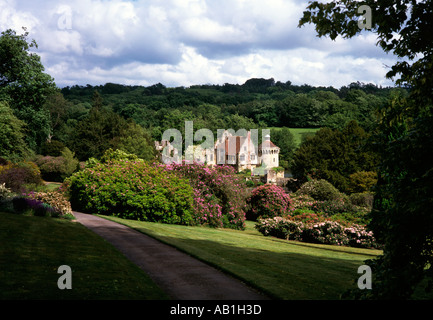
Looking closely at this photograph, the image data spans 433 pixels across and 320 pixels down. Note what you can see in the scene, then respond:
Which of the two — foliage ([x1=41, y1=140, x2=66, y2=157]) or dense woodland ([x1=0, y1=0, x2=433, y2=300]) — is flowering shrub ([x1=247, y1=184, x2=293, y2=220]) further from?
foliage ([x1=41, y1=140, x2=66, y2=157])

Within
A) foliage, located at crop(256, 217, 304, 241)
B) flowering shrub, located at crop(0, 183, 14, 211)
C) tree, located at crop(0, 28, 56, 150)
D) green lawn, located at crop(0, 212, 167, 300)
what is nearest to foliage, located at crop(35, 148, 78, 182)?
tree, located at crop(0, 28, 56, 150)

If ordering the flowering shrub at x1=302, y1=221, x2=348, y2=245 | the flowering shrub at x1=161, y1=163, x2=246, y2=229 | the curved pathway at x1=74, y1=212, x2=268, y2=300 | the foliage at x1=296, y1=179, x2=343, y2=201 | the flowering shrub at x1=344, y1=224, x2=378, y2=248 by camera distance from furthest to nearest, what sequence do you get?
the foliage at x1=296, y1=179, x2=343, y2=201, the flowering shrub at x1=161, y1=163, x2=246, y2=229, the flowering shrub at x1=302, y1=221, x2=348, y2=245, the flowering shrub at x1=344, y1=224, x2=378, y2=248, the curved pathway at x1=74, y1=212, x2=268, y2=300

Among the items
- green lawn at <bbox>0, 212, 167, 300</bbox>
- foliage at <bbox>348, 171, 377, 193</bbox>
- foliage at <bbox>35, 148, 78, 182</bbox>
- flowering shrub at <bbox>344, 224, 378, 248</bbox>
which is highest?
foliage at <bbox>35, 148, 78, 182</bbox>

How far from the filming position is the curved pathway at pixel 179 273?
7.81 meters

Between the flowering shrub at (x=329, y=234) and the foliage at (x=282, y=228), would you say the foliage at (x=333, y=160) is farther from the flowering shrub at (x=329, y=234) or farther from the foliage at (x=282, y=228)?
the flowering shrub at (x=329, y=234)

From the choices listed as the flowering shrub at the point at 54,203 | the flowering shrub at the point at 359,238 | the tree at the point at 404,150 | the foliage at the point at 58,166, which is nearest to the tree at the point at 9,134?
the flowering shrub at the point at 54,203

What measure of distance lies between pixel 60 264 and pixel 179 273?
2.88m

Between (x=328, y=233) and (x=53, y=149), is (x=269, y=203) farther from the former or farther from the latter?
(x=53, y=149)

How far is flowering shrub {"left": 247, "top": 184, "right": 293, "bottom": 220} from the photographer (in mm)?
32031

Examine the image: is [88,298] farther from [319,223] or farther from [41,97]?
[41,97]

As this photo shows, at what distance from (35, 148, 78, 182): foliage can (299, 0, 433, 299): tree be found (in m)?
53.4

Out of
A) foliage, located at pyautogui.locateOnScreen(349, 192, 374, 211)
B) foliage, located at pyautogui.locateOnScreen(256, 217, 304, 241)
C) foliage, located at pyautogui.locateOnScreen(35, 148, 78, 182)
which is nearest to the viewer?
foliage, located at pyautogui.locateOnScreen(256, 217, 304, 241)

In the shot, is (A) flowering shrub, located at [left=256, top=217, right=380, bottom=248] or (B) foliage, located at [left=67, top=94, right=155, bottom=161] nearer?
(A) flowering shrub, located at [left=256, top=217, right=380, bottom=248]
